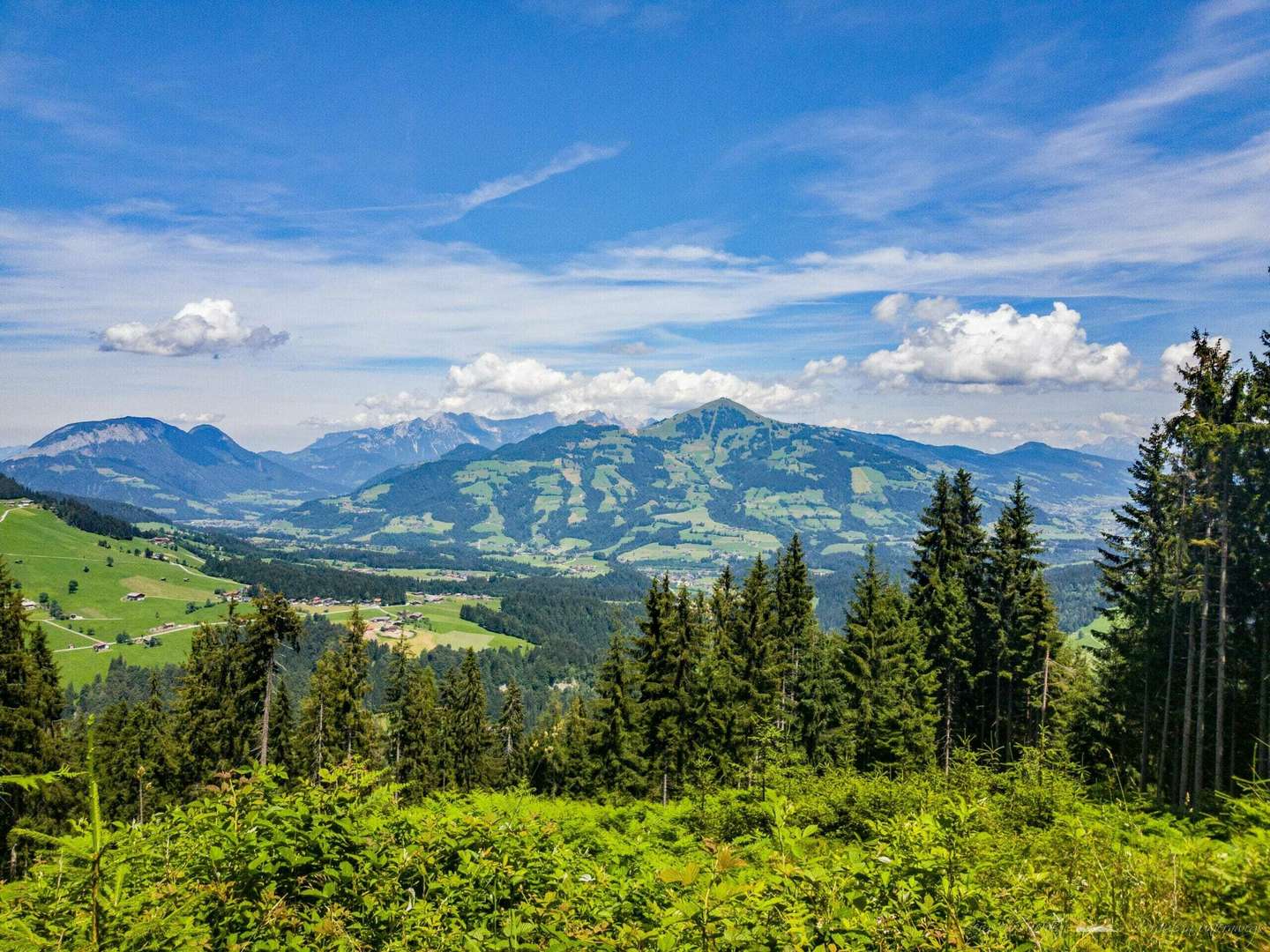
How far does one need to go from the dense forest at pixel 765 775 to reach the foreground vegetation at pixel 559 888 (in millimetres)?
32

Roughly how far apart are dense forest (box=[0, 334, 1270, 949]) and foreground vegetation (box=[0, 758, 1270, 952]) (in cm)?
3

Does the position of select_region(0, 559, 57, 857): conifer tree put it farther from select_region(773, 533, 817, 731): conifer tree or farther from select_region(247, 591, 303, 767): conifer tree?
select_region(773, 533, 817, 731): conifer tree

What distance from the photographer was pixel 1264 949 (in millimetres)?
2758

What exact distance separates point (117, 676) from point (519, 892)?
192 metres

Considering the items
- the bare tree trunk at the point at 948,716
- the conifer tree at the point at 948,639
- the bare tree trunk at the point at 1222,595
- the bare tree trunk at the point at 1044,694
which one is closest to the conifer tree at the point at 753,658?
the conifer tree at the point at 948,639

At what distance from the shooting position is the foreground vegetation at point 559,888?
3.33 m

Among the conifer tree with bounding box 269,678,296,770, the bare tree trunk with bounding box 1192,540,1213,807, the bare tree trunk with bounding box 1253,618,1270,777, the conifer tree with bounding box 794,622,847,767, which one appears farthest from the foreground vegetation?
the conifer tree with bounding box 269,678,296,770

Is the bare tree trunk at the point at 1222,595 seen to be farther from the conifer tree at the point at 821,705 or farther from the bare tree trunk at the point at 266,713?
the bare tree trunk at the point at 266,713

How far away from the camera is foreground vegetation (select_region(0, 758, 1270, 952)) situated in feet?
10.9

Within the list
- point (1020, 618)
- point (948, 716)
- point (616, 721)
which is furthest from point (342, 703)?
point (1020, 618)

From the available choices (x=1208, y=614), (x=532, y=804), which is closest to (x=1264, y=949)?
(x=532, y=804)

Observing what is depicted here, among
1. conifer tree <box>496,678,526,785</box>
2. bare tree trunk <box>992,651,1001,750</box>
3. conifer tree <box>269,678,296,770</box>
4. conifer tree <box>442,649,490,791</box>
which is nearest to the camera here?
bare tree trunk <box>992,651,1001,750</box>

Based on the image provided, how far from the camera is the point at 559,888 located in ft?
15.3

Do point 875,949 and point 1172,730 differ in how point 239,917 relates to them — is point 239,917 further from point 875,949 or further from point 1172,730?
point 1172,730
